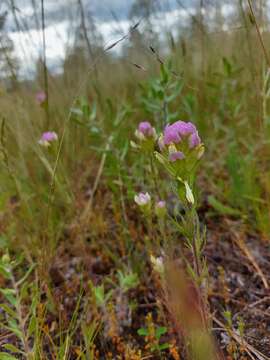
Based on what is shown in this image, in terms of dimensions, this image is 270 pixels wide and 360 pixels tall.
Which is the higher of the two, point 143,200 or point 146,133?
point 146,133

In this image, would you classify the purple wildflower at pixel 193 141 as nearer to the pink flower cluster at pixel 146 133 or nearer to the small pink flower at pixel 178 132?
the small pink flower at pixel 178 132

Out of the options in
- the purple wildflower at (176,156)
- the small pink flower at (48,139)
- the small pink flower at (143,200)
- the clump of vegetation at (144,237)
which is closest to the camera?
the purple wildflower at (176,156)

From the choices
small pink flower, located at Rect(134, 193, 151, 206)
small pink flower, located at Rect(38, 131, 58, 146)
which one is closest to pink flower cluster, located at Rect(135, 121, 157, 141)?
small pink flower, located at Rect(134, 193, 151, 206)

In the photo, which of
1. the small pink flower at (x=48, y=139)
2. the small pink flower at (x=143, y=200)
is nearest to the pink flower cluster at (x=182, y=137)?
the small pink flower at (x=143, y=200)

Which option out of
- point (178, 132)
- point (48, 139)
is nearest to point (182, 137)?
point (178, 132)

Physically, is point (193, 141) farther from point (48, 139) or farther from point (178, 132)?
A: point (48, 139)

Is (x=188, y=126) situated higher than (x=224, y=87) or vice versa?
(x=188, y=126)

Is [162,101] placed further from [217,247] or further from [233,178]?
[217,247]

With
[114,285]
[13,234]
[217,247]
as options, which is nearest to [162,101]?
[217,247]
